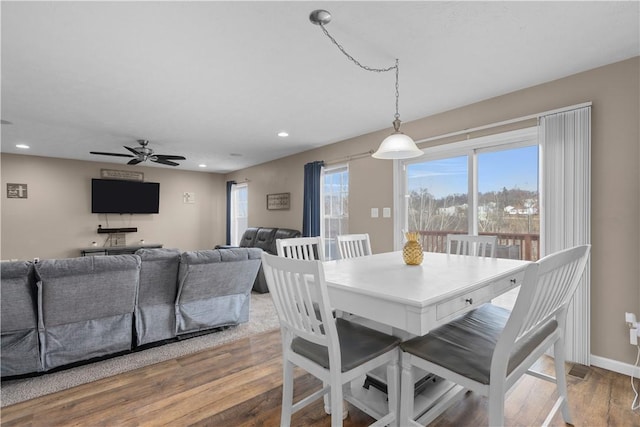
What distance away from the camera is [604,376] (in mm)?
2293

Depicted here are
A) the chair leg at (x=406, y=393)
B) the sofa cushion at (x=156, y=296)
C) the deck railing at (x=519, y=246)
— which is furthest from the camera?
the deck railing at (x=519, y=246)

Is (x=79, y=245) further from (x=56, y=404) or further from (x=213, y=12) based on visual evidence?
(x=213, y=12)

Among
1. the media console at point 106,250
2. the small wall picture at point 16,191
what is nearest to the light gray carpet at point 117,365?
the media console at point 106,250

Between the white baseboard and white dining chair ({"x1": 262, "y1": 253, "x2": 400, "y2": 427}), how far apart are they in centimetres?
204

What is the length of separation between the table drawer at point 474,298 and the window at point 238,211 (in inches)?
246

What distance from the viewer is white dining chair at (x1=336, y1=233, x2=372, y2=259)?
9.02 ft

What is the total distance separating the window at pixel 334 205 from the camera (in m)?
4.71

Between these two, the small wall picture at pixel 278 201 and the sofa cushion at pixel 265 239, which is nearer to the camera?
the sofa cushion at pixel 265 239

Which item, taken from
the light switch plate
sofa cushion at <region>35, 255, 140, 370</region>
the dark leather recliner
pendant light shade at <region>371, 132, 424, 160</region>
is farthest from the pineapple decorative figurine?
the light switch plate

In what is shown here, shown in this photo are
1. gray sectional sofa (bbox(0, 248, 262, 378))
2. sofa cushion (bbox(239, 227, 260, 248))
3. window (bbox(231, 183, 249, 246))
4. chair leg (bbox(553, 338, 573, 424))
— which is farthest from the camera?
window (bbox(231, 183, 249, 246))

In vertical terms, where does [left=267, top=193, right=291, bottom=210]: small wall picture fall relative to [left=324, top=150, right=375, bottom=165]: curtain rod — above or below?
below

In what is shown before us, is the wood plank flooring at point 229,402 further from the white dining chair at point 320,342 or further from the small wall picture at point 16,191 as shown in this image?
the small wall picture at point 16,191

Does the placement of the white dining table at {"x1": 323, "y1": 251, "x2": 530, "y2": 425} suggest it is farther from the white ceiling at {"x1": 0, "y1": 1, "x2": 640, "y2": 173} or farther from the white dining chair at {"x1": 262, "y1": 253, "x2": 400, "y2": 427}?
the white ceiling at {"x1": 0, "y1": 1, "x2": 640, "y2": 173}

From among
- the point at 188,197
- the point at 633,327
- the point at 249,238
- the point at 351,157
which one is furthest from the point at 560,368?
the point at 188,197
